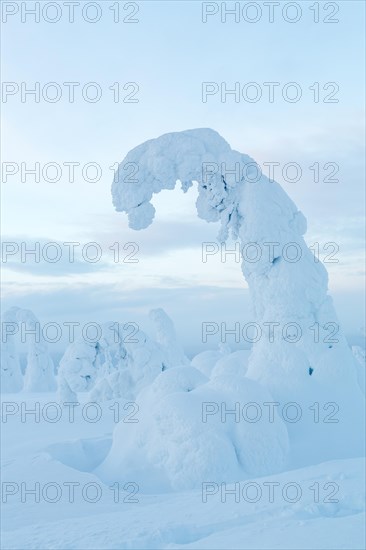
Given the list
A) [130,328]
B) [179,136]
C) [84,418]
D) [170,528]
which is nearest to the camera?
[170,528]

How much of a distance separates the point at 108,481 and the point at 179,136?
651 centimetres

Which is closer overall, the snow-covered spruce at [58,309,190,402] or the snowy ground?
the snowy ground

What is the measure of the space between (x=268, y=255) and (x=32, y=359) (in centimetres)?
2090

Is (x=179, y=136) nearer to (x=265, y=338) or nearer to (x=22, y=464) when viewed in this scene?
(x=265, y=338)

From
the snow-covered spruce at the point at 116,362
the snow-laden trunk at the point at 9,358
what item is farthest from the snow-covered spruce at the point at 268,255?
the snow-laden trunk at the point at 9,358

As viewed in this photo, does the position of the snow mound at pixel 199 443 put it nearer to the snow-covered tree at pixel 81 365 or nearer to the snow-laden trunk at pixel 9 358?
the snow-covered tree at pixel 81 365

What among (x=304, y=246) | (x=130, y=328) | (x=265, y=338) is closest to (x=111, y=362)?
(x=130, y=328)

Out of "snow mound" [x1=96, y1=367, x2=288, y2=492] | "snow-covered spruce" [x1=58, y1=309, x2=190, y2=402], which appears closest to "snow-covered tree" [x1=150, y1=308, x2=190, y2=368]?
"snow-covered spruce" [x1=58, y1=309, x2=190, y2=402]

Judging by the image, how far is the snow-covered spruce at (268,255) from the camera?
9.59 meters

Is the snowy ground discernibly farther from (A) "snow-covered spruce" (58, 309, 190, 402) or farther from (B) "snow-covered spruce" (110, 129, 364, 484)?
(A) "snow-covered spruce" (58, 309, 190, 402)

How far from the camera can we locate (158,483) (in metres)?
7.73

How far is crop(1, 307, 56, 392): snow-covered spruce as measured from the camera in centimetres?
2758

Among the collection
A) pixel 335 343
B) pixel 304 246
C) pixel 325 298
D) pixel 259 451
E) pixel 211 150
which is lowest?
pixel 259 451

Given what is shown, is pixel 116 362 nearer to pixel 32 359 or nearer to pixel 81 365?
pixel 81 365
